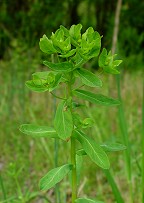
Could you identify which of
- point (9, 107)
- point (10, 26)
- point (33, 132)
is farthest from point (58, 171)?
point (10, 26)

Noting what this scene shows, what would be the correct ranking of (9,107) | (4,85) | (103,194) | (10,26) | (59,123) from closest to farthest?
(59,123)
(103,194)
(9,107)
(4,85)
(10,26)

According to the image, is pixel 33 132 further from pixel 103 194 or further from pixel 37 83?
pixel 103 194

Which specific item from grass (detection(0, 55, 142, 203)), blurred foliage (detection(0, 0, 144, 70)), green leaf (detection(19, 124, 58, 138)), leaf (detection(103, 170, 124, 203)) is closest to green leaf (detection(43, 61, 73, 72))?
green leaf (detection(19, 124, 58, 138))

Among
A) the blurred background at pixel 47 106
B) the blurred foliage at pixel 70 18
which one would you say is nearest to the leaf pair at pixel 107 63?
the blurred background at pixel 47 106

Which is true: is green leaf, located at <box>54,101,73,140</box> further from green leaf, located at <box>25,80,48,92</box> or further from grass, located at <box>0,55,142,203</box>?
grass, located at <box>0,55,142,203</box>

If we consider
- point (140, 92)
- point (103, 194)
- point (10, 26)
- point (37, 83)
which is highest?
point (10, 26)

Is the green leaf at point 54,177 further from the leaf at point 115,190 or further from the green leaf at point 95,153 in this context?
the leaf at point 115,190

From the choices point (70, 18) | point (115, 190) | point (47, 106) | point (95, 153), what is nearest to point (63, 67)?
point (95, 153)
